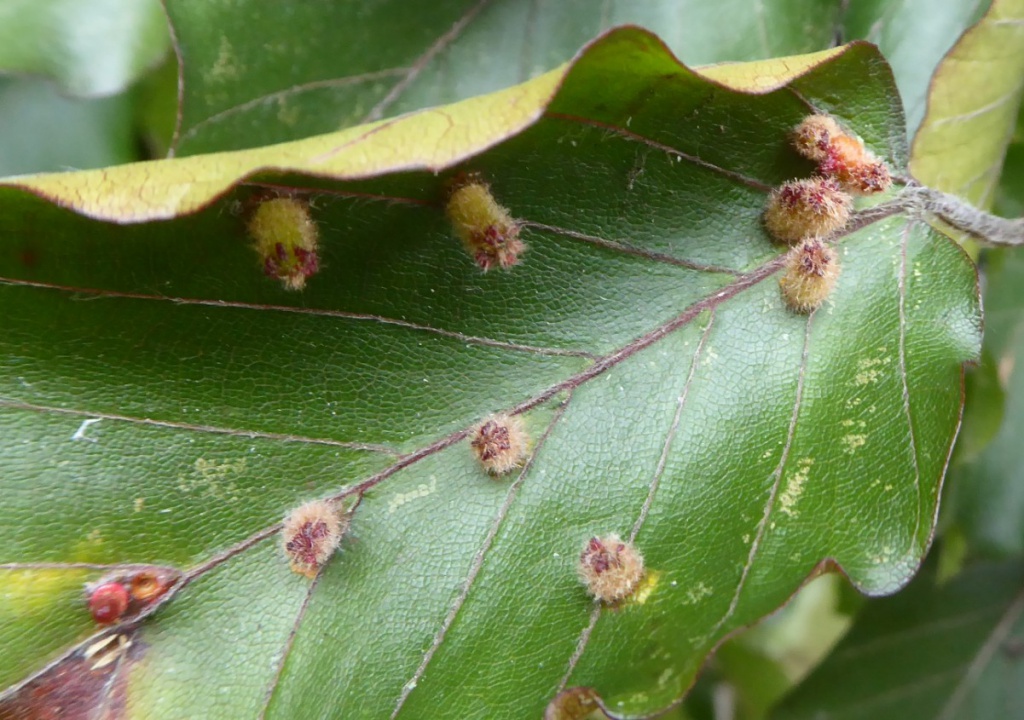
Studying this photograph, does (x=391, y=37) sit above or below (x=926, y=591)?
above

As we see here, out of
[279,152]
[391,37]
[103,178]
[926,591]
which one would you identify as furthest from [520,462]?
[926,591]

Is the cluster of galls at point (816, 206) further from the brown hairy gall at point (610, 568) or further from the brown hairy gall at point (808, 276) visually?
the brown hairy gall at point (610, 568)

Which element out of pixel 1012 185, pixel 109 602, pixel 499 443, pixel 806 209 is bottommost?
pixel 109 602

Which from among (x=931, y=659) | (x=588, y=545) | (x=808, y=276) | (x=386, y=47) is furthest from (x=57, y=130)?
(x=931, y=659)

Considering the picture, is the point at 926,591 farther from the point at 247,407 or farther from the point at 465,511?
the point at 247,407

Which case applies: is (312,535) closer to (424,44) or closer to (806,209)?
(806,209)
